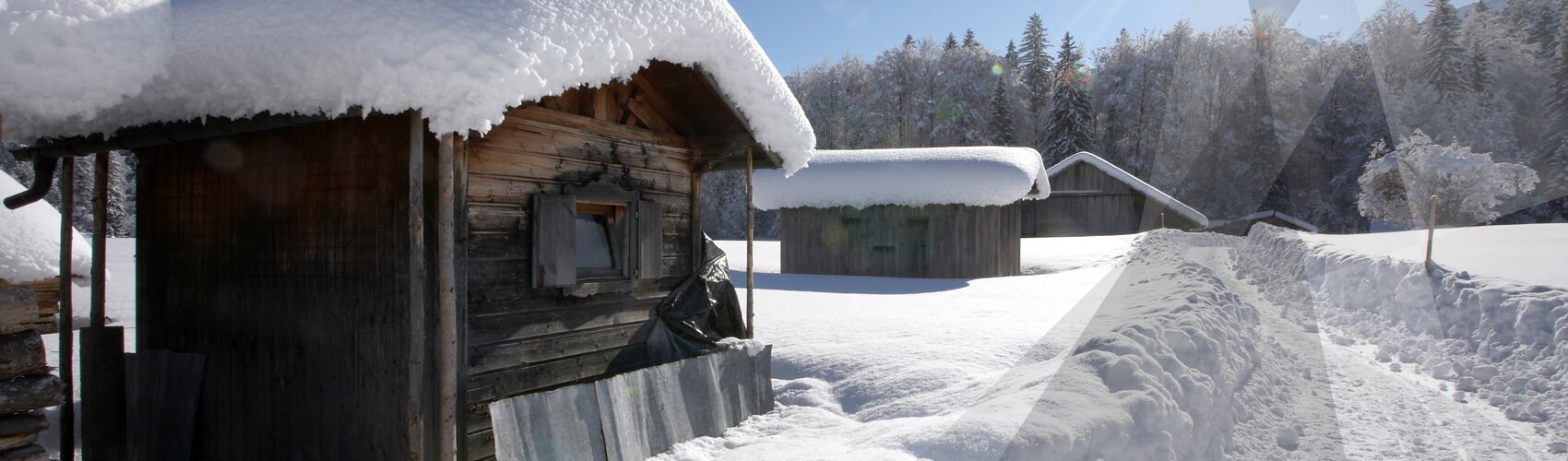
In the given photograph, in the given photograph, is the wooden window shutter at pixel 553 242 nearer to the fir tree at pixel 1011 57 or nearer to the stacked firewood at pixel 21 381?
the stacked firewood at pixel 21 381

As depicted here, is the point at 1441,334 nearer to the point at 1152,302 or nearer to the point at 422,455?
the point at 1152,302

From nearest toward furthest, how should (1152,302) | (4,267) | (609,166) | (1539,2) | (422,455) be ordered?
(422,455)
(609,166)
(4,267)
(1152,302)
(1539,2)

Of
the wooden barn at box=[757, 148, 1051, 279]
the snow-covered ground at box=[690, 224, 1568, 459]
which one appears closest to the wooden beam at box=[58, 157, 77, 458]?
the snow-covered ground at box=[690, 224, 1568, 459]

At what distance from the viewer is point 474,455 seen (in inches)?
200

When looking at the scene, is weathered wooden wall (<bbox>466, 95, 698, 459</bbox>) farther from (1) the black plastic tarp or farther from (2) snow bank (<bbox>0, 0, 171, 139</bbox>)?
(2) snow bank (<bbox>0, 0, 171, 139</bbox>)

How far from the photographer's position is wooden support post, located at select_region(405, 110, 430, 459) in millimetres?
4219

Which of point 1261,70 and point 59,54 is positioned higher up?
point 1261,70

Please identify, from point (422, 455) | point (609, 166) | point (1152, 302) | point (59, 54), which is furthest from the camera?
point (1152, 302)

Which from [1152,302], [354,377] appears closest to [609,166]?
[354,377]

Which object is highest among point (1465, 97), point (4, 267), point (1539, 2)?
point (1539, 2)

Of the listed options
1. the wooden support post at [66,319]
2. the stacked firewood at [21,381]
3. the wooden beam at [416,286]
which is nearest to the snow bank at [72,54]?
the stacked firewood at [21,381]

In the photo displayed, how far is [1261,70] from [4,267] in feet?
165

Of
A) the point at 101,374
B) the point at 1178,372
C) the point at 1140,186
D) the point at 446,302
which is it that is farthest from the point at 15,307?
the point at 1140,186

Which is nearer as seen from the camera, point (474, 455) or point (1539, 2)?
point (474, 455)
